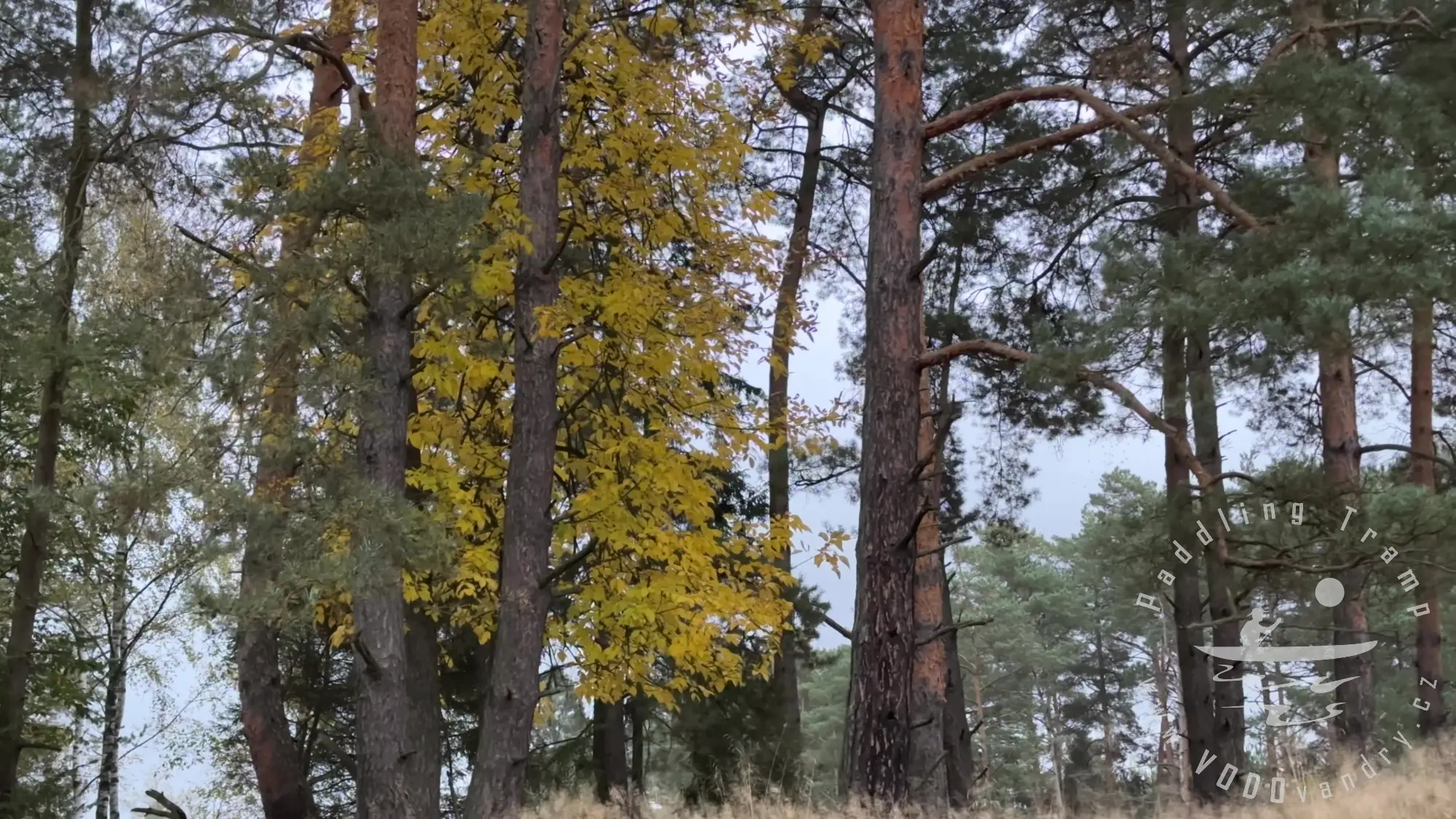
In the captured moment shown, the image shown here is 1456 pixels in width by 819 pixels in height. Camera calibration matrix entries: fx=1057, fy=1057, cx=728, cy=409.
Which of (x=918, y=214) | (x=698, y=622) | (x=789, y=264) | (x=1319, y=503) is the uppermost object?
(x=789, y=264)

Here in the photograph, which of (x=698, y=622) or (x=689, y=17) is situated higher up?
(x=689, y=17)

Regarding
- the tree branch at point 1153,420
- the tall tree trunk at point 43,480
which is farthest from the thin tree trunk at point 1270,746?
the tall tree trunk at point 43,480

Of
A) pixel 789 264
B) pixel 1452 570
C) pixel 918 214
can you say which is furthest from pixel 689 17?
pixel 1452 570

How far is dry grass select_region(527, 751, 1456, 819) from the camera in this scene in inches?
213

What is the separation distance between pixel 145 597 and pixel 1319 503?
1835 centimetres

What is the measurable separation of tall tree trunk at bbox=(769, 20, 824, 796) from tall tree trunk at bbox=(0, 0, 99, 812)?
602cm

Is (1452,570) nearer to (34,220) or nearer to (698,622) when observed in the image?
(698,622)

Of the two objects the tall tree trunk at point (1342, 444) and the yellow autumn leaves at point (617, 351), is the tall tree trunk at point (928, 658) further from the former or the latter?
the tall tree trunk at point (1342, 444)

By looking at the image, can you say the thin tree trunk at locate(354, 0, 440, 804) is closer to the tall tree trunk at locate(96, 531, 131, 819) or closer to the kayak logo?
the kayak logo

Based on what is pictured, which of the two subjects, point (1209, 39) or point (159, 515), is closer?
point (159, 515)

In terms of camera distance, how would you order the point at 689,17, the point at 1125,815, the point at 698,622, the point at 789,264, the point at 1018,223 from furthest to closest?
the point at 1018,223 < the point at 789,264 < the point at 689,17 < the point at 698,622 < the point at 1125,815

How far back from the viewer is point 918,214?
708 centimetres

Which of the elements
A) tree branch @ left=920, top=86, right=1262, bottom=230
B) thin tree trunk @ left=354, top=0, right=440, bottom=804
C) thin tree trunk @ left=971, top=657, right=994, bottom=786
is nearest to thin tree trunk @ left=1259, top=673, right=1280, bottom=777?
tree branch @ left=920, top=86, right=1262, bottom=230

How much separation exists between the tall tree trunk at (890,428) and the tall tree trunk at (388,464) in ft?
9.55
